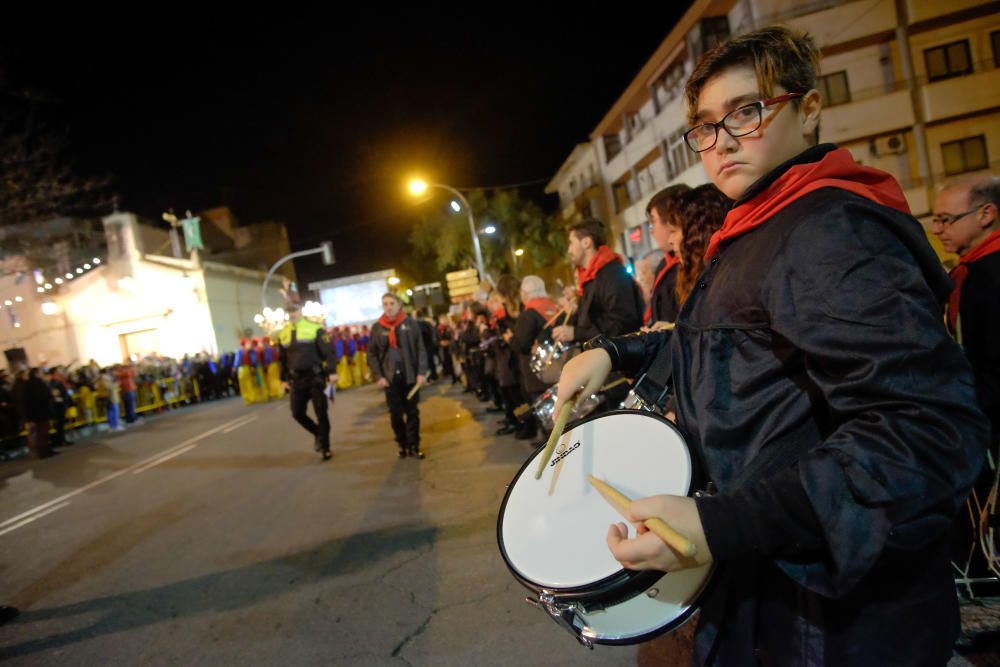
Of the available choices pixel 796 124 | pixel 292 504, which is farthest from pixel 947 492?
pixel 292 504

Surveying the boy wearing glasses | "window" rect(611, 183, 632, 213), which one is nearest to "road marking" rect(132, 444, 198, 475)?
the boy wearing glasses

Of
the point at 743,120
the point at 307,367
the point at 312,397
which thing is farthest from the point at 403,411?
the point at 743,120

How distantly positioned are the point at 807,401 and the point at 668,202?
7.82 ft

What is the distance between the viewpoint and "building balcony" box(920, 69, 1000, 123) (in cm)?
2019

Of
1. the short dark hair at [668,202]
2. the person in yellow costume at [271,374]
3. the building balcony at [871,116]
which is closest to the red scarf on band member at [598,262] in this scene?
the short dark hair at [668,202]

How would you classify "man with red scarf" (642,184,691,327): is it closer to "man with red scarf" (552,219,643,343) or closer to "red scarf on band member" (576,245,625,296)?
"man with red scarf" (552,219,643,343)

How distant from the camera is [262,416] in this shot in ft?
48.6

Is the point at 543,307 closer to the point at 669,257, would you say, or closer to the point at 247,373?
the point at 669,257

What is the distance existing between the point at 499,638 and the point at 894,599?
2.37 m

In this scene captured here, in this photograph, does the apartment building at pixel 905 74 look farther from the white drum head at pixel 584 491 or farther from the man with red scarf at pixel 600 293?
the white drum head at pixel 584 491

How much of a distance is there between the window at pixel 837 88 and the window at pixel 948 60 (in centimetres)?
281

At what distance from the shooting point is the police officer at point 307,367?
785 centimetres

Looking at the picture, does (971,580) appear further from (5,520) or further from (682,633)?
(5,520)

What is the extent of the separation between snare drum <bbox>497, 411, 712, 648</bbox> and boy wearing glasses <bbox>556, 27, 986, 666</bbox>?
9 cm
